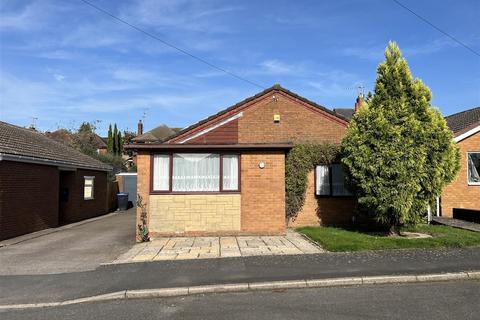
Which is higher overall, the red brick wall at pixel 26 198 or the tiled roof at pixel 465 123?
the tiled roof at pixel 465 123

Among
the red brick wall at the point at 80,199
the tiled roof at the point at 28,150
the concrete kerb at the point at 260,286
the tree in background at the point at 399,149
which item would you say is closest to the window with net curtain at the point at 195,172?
the tree in background at the point at 399,149

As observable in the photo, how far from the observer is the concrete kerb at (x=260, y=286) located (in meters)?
6.50

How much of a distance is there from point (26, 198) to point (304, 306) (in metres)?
12.1

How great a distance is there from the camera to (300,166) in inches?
558

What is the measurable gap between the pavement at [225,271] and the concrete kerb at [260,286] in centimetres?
18

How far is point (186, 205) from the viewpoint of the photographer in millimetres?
12281

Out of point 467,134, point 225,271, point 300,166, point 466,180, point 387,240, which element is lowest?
point 225,271

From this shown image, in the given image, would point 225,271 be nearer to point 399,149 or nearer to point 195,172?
point 195,172

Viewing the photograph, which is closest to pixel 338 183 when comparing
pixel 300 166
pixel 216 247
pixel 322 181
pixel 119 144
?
pixel 322 181

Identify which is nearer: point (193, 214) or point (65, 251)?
point (65, 251)

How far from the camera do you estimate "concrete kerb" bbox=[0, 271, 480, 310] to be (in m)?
6.50

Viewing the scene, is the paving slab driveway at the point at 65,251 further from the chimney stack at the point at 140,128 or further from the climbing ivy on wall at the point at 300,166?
the chimney stack at the point at 140,128

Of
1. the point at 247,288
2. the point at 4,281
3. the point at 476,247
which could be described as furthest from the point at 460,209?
the point at 4,281

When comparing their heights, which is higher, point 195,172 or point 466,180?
point 195,172
